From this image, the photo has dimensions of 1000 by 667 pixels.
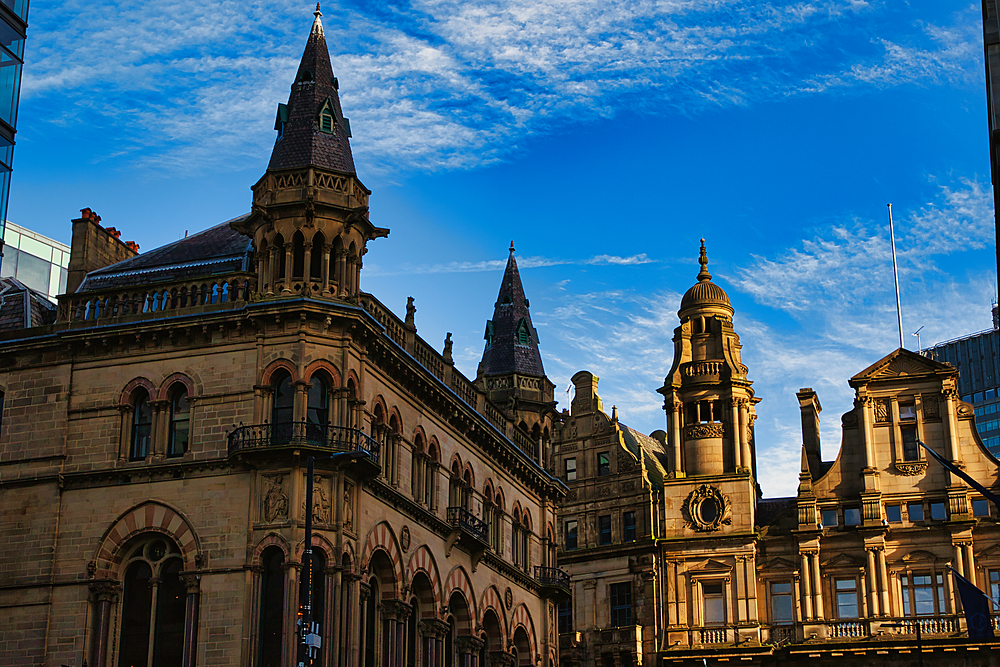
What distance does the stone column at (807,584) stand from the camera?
77.5m

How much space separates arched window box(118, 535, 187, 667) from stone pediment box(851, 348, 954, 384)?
46724 mm

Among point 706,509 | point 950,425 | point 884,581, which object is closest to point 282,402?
point 706,509

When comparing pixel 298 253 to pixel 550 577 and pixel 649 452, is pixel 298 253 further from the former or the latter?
pixel 649 452

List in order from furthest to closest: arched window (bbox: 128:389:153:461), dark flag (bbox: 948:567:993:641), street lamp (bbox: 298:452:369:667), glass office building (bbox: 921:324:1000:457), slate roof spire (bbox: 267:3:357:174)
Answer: glass office building (bbox: 921:324:1000:457)
slate roof spire (bbox: 267:3:357:174)
arched window (bbox: 128:389:153:461)
dark flag (bbox: 948:567:993:641)
street lamp (bbox: 298:452:369:667)

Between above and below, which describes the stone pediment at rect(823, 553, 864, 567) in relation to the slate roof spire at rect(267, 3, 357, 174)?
below

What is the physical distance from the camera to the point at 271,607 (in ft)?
143

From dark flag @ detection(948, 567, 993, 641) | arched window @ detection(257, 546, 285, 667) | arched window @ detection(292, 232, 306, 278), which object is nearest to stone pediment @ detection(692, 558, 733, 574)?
dark flag @ detection(948, 567, 993, 641)

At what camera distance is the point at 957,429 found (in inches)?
3086

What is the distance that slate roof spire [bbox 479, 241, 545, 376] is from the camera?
219 feet

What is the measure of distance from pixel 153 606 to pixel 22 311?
1329 cm

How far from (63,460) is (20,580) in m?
4.11

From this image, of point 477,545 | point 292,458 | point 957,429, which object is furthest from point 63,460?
point 957,429

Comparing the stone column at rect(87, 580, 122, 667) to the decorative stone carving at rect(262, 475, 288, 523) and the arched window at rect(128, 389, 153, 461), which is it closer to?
the arched window at rect(128, 389, 153, 461)

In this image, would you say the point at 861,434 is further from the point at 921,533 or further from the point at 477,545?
the point at 477,545
